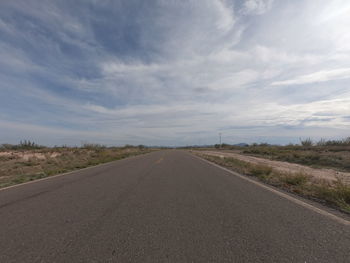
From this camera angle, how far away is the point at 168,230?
8.98 ft

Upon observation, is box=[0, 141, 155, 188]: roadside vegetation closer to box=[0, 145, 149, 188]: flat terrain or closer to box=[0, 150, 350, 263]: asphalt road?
box=[0, 145, 149, 188]: flat terrain

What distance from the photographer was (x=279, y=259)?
200 centimetres

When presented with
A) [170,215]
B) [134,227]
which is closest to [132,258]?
[134,227]

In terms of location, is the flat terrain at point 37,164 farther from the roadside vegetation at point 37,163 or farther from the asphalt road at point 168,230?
the asphalt road at point 168,230

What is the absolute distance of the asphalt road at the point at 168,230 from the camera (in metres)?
2.11

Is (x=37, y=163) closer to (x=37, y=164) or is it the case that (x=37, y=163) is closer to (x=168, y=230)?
(x=37, y=164)

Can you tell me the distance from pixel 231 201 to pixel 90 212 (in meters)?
3.25

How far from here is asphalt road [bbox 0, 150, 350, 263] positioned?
2.11 metres

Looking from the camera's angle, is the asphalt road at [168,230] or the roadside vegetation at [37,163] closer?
the asphalt road at [168,230]

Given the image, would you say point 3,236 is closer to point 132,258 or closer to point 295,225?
point 132,258

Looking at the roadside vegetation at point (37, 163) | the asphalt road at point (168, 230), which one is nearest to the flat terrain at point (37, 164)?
the roadside vegetation at point (37, 163)

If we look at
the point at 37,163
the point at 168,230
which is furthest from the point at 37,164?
the point at 168,230

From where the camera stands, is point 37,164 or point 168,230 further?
point 37,164

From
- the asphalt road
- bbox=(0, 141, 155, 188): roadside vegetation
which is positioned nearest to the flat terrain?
bbox=(0, 141, 155, 188): roadside vegetation
